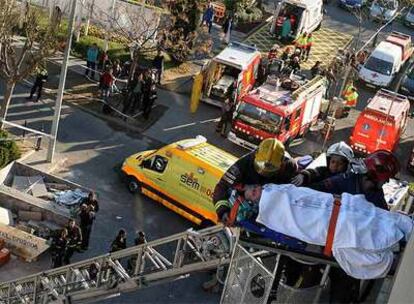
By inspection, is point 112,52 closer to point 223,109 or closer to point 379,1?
point 223,109

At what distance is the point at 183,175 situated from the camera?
1659 centimetres

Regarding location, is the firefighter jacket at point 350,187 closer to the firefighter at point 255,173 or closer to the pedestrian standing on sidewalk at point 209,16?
the firefighter at point 255,173

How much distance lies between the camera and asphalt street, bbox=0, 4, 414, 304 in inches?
575

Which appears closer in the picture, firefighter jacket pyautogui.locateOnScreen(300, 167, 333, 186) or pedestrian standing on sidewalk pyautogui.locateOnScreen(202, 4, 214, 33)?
firefighter jacket pyautogui.locateOnScreen(300, 167, 333, 186)

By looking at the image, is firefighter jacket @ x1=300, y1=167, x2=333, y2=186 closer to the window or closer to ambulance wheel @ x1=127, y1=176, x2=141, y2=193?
the window

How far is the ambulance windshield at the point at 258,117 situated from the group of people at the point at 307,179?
1273 centimetres

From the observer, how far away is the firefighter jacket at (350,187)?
23.3ft

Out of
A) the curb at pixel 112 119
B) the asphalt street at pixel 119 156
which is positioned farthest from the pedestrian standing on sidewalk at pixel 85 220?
the curb at pixel 112 119

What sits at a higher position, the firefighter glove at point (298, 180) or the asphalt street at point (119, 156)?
the firefighter glove at point (298, 180)

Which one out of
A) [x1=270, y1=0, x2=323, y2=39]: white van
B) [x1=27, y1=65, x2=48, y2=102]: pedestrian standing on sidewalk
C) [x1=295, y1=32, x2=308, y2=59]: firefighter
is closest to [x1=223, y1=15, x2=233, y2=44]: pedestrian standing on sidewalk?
[x1=270, y1=0, x2=323, y2=39]: white van

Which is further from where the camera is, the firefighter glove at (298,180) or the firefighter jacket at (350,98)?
the firefighter jacket at (350,98)

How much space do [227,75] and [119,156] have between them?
5.66m

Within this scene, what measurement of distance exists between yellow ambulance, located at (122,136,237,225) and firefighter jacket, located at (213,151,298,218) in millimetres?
8619

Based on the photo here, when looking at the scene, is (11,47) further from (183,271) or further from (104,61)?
(183,271)
